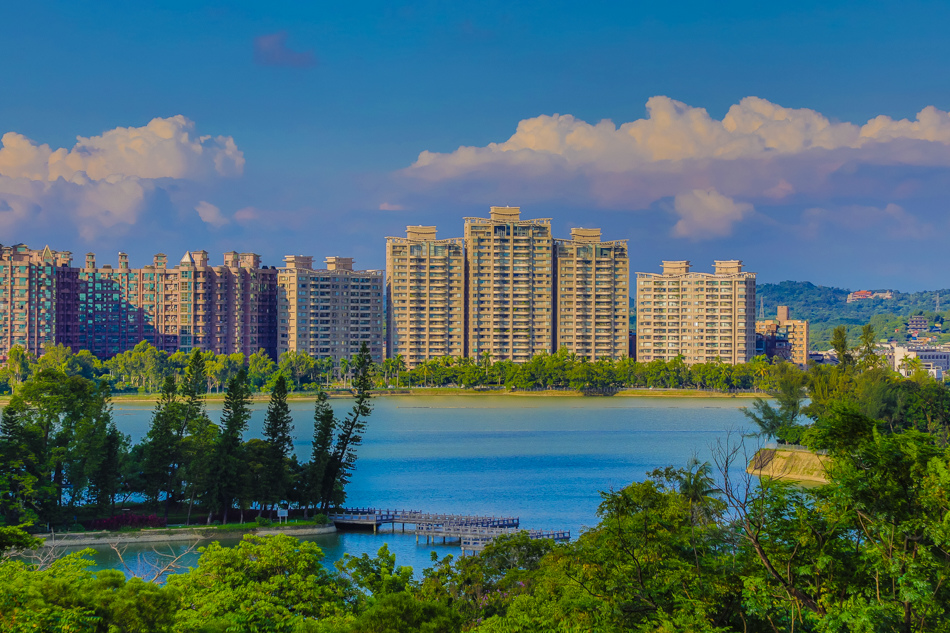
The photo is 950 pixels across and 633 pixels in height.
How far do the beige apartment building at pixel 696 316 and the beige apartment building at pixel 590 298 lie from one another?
130 inches

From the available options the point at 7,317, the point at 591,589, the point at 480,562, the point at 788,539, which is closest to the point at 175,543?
the point at 480,562

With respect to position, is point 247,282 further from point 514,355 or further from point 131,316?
point 514,355

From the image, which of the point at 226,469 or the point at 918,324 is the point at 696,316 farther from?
the point at 918,324

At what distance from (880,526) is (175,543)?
21.4 m

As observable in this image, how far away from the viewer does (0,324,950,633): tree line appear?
8648 millimetres

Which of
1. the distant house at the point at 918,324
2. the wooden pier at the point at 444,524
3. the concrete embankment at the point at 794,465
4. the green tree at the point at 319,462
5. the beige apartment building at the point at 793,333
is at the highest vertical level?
the distant house at the point at 918,324

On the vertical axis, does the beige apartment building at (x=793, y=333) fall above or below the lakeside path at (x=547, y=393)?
above

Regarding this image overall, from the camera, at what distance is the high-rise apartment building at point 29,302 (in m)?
85.7

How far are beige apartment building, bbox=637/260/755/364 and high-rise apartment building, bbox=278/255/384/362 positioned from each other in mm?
29026

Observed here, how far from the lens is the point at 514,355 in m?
98.1

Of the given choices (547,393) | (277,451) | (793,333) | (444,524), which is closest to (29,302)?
(547,393)

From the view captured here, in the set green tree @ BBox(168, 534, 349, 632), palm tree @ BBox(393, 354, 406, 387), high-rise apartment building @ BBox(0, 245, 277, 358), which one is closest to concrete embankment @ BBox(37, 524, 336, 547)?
green tree @ BBox(168, 534, 349, 632)

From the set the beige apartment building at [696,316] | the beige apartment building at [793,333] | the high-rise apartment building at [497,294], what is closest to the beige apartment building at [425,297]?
the high-rise apartment building at [497,294]

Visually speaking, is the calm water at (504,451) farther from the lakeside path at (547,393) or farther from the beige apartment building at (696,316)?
the beige apartment building at (696,316)
